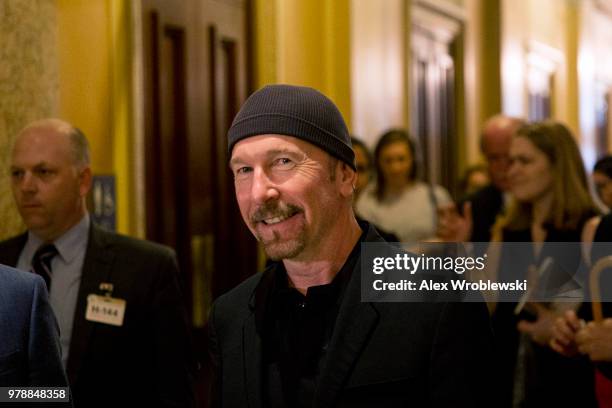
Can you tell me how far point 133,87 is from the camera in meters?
3.23

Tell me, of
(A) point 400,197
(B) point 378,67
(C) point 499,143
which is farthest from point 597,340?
(B) point 378,67

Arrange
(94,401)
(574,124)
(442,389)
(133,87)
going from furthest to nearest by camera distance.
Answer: (574,124)
(133,87)
(94,401)
(442,389)

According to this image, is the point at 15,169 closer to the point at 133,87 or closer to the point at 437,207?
the point at 133,87

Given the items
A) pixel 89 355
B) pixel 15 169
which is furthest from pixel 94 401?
pixel 15 169

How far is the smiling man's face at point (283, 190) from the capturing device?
1.57 meters

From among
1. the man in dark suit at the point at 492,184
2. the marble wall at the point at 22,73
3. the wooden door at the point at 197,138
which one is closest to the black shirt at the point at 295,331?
the marble wall at the point at 22,73

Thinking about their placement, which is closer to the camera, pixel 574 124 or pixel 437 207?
pixel 437 207

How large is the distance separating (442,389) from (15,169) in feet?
5.07

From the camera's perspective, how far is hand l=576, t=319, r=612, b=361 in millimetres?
2225

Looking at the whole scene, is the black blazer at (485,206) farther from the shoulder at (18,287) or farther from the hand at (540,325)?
the shoulder at (18,287)

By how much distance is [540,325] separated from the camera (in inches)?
107

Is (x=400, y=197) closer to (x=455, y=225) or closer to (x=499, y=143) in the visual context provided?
(x=499, y=143)

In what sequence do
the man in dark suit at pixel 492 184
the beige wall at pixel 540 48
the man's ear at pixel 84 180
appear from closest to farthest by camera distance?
1. the man's ear at pixel 84 180
2. the man in dark suit at pixel 492 184
3. the beige wall at pixel 540 48

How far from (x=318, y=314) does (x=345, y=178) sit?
0.27 m
